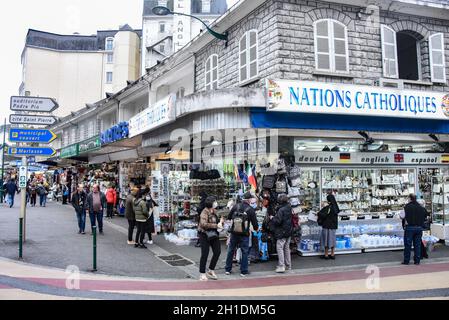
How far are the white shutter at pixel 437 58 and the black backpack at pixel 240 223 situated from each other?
27.6 feet

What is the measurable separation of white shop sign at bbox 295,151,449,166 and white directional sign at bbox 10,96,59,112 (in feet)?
24.2

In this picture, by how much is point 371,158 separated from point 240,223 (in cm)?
567

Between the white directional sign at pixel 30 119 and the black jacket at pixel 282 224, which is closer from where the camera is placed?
the black jacket at pixel 282 224

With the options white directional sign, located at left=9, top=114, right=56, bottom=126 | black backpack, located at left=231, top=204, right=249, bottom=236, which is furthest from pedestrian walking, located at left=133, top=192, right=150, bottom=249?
black backpack, located at left=231, top=204, right=249, bottom=236

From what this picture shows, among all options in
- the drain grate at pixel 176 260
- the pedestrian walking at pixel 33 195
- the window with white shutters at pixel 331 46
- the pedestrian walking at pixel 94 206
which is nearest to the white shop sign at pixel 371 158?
the window with white shutters at pixel 331 46

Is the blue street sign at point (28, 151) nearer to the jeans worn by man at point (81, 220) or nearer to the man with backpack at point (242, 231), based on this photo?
the jeans worn by man at point (81, 220)

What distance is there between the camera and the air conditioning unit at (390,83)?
1150 centimetres

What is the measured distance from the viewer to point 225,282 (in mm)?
8016

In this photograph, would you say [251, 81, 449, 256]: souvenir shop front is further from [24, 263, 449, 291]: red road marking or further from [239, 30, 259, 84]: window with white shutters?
[24, 263, 449, 291]: red road marking

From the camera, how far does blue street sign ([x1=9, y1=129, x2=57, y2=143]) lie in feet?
36.5

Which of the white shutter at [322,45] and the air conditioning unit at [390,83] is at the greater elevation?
the white shutter at [322,45]

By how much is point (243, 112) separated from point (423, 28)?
7.19m

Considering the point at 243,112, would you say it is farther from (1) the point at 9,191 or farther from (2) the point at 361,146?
(1) the point at 9,191
